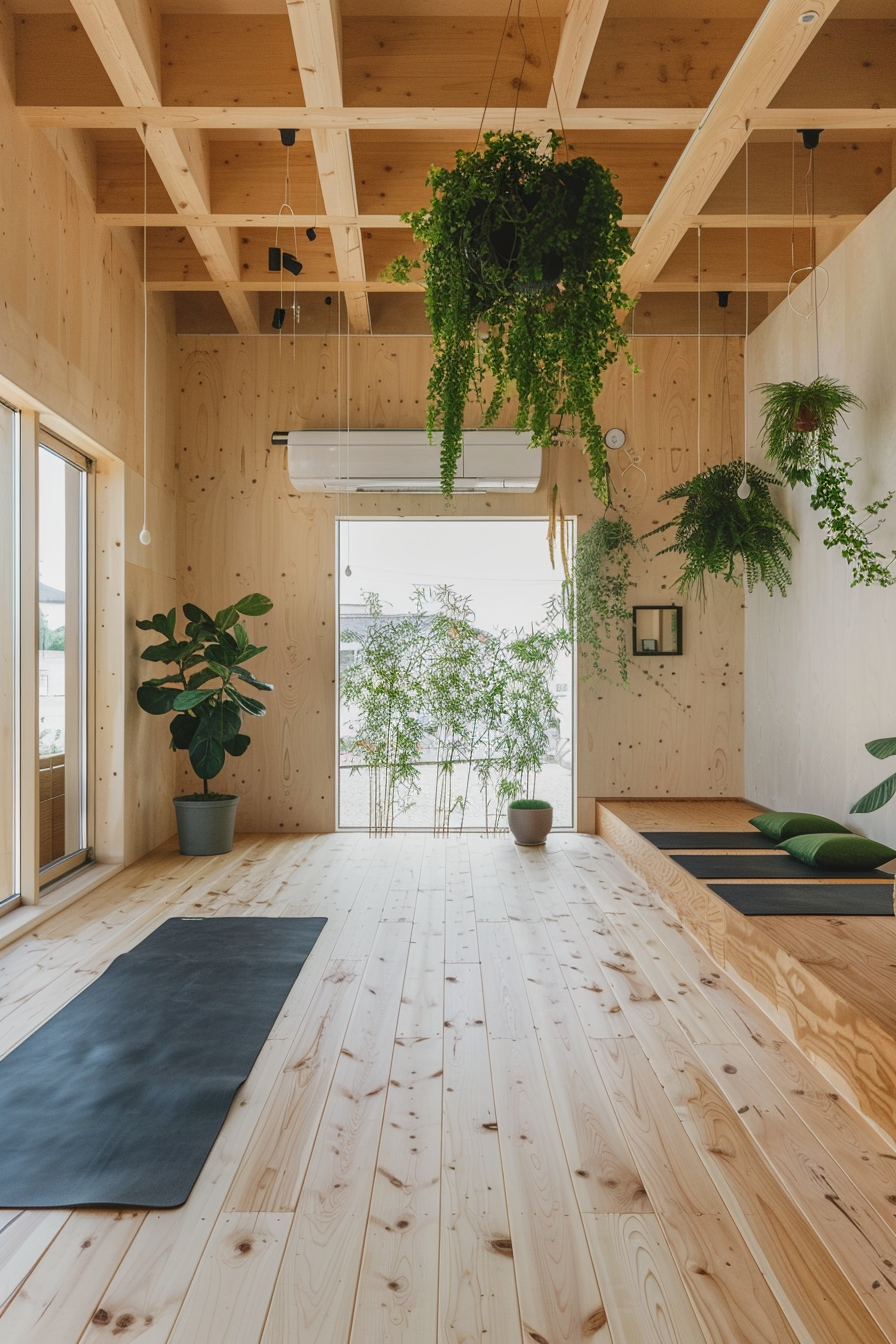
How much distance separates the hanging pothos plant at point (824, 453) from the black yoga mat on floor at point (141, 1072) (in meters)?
2.88

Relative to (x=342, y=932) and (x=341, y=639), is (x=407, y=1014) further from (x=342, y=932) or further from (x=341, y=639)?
(x=341, y=639)

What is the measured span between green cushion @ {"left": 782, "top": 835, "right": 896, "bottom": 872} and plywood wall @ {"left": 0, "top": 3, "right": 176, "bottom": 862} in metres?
3.64

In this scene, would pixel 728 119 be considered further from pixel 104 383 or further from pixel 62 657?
pixel 62 657

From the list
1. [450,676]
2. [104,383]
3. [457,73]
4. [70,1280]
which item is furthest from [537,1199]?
[104,383]

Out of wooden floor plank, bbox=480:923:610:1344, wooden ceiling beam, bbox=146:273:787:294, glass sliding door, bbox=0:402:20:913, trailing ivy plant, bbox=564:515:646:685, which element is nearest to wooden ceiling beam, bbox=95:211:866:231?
wooden ceiling beam, bbox=146:273:787:294

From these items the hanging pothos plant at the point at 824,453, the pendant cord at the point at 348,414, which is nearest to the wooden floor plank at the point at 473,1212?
the hanging pothos plant at the point at 824,453

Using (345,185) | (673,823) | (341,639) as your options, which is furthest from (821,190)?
(341,639)

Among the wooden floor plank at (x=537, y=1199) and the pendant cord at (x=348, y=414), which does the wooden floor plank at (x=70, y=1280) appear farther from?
the pendant cord at (x=348, y=414)

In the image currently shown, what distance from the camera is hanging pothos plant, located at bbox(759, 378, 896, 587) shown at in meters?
4.03

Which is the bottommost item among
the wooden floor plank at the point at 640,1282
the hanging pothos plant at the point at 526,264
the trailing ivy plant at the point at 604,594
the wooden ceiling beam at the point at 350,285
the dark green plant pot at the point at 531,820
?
the wooden floor plank at the point at 640,1282

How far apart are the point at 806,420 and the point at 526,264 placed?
2217 millimetres

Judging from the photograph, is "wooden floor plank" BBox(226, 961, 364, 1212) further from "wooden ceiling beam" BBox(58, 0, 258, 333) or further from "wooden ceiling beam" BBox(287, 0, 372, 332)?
"wooden ceiling beam" BBox(58, 0, 258, 333)

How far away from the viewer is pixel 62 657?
4793mm

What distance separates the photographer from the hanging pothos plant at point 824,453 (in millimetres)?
4027
